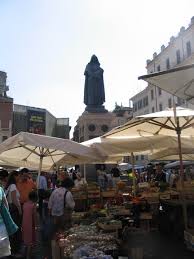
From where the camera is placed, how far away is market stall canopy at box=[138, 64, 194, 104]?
4.95 meters

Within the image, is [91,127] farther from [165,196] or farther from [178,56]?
[178,56]

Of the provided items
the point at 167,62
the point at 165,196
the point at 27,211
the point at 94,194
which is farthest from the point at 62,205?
the point at 167,62

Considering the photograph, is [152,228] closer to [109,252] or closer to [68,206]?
[68,206]

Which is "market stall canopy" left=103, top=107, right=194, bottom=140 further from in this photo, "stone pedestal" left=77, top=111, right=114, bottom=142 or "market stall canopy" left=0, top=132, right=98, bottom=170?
"stone pedestal" left=77, top=111, right=114, bottom=142

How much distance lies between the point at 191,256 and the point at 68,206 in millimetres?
2531

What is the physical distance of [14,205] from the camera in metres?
7.78

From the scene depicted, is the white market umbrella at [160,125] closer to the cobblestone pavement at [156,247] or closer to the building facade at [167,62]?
the cobblestone pavement at [156,247]

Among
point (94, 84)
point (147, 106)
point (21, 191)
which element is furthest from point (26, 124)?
point (21, 191)

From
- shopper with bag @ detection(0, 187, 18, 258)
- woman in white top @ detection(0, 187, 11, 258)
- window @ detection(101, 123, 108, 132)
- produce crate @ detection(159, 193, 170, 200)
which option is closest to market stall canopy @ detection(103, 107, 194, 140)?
produce crate @ detection(159, 193, 170, 200)

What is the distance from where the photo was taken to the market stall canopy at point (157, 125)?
6984 mm

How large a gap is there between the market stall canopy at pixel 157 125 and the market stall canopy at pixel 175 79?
3.84ft

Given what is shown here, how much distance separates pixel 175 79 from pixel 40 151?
6.99 m

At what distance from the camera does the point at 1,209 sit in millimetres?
4137

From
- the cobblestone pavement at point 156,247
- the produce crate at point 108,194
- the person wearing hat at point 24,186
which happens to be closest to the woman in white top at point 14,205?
the person wearing hat at point 24,186
